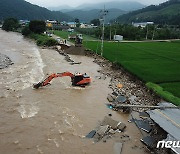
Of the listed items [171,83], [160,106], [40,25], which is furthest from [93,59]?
[40,25]

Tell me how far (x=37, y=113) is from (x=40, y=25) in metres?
57.0

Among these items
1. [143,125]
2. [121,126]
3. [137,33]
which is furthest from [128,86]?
[137,33]

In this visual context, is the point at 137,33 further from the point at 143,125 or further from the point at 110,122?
the point at 110,122

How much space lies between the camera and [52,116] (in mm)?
18797

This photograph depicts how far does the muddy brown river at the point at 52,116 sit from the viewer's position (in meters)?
15.1

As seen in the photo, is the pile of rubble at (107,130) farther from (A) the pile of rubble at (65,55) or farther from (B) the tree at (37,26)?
(B) the tree at (37,26)

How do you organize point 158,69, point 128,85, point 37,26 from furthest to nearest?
point 37,26 → point 158,69 → point 128,85

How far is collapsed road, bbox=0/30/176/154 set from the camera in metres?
15.2

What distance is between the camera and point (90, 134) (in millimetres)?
16375

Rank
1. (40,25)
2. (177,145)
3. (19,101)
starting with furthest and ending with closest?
(40,25) < (19,101) < (177,145)

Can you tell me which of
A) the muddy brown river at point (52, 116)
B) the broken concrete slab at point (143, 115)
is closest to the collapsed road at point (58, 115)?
the muddy brown river at point (52, 116)

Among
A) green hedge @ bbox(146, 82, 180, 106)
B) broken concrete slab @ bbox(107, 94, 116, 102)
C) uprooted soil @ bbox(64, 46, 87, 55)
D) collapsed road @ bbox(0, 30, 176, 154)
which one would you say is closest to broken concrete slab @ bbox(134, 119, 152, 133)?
collapsed road @ bbox(0, 30, 176, 154)

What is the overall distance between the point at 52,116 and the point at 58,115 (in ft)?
1.49

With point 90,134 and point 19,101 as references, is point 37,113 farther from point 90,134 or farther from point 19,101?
point 90,134
